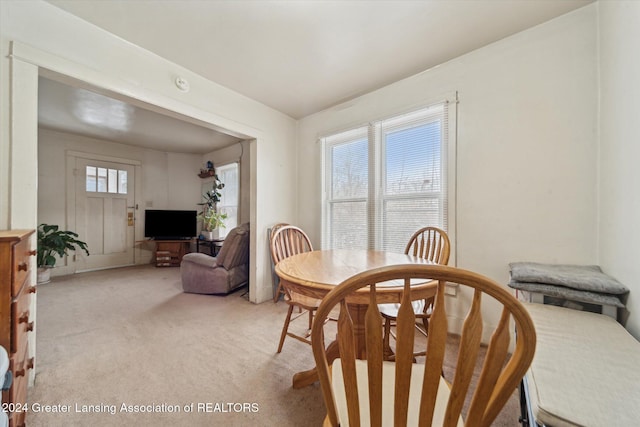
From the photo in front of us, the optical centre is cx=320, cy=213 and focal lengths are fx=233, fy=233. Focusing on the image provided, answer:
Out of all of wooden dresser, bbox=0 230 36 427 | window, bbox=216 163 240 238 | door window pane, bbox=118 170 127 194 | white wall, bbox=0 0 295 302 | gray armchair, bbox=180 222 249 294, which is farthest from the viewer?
door window pane, bbox=118 170 127 194

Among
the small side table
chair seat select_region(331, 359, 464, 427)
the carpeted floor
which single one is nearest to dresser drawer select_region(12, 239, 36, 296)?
the carpeted floor

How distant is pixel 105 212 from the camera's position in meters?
4.62

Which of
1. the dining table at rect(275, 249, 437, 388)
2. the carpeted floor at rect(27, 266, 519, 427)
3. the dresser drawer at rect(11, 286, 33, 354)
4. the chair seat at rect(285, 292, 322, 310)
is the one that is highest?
the dining table at rect(275, 249, 437, 388)

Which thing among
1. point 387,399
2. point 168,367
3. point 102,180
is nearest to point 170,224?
point 102,180

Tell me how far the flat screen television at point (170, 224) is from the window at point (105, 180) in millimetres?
685

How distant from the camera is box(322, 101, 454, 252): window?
2.24 m

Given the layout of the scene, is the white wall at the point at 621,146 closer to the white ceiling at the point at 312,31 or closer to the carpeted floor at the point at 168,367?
the white ceiling at the point at 312,31

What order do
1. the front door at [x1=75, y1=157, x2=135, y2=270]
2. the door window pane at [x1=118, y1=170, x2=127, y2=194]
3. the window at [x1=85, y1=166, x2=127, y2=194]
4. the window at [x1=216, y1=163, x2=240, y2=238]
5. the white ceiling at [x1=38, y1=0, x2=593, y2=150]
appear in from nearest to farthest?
the white ceiling at [x1=38, y1=0, x2=593, y2=150]
the front door at [x1=75, y1=157, x2=135, y2=270]
the window at [x1=85, y1=166, x2=127, y2=194]
the window at [x1=216, y1=163, x2=240, y2=238]
the door window pane at [x1=118, y1=170, x2=127, y2=194]

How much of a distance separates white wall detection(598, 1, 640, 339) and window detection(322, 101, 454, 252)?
901 millimetres

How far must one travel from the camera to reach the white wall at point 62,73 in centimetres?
140

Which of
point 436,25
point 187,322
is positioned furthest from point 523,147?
point 187,322

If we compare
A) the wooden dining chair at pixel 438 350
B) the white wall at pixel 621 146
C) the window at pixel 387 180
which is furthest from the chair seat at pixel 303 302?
the white wall at pixel 621 146

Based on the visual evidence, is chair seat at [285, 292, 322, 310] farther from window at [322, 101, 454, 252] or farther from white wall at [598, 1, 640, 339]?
white wall at [598, 1, 640, 339]

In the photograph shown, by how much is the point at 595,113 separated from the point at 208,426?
9.83 feet
